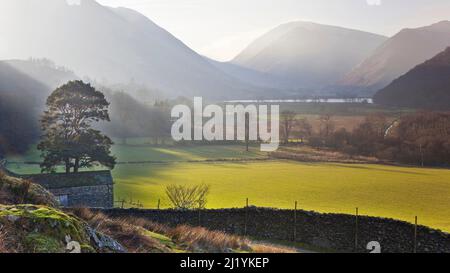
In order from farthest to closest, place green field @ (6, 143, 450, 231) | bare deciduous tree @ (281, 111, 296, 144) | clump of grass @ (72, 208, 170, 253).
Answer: bare deciduous tree @ (281, 111, 296, 144) < green field @ (6, 143, 450, 231) < clump of grass @ (72, 208, 170, 253)

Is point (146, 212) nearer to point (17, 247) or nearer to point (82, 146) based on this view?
point (17, 247)

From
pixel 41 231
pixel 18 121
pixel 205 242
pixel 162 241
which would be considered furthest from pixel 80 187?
pixel 18 121

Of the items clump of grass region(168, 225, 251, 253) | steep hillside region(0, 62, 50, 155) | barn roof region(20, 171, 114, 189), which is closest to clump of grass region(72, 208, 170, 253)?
clump of grass region(168, 225, 251, 253)

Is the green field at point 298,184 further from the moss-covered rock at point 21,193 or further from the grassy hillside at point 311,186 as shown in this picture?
the moss-covered rock at point 21,193

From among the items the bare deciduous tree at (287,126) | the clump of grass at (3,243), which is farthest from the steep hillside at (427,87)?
the clump of grass at (3,243)

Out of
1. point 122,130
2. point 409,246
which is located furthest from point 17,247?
point 122,130

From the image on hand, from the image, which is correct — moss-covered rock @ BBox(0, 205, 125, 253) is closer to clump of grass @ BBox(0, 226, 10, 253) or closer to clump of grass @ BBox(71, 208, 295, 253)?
clump of grass @ BBox(0, 226, 10, 253)
